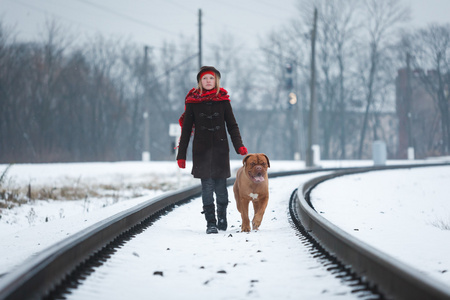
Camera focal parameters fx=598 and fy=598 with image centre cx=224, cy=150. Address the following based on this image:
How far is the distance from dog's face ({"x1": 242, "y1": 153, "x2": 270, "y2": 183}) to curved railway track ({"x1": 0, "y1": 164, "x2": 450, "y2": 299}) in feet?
2.31

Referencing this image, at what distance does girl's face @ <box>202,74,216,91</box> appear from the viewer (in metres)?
6.47

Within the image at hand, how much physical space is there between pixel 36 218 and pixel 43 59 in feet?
107

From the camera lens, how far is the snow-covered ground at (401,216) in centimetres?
525

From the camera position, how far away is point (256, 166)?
20.0ft

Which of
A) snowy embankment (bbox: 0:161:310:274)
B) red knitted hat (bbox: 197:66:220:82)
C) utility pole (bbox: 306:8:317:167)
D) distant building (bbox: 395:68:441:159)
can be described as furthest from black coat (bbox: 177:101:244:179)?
distant building (bbox: 395:68:441:159)

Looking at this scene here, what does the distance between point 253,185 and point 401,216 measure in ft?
13.0

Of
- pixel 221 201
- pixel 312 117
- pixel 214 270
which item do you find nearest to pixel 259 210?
pixel 221 201

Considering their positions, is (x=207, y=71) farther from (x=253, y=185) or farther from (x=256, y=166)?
(x=253, y=185)

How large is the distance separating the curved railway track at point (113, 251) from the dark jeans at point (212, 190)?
88 centimetres

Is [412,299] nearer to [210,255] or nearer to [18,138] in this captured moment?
[210,255]

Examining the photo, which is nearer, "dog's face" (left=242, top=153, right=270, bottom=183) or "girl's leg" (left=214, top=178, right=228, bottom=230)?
"dog's face" (left=242, top=153, right=270, bottom=183)

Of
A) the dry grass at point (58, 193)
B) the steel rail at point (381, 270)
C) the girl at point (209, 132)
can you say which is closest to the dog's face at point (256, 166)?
the girl at point (209, 132)

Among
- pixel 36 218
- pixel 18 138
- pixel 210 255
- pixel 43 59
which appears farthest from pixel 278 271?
pixel 43 59

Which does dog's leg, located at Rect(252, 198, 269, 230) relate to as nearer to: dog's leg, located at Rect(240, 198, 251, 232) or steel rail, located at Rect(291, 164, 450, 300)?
dog's leg, located at Rect(240, 198, 251, 232)
